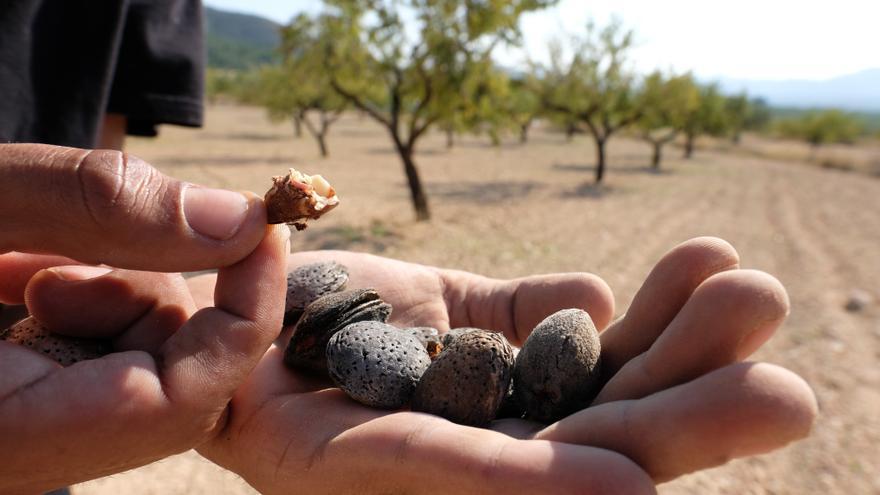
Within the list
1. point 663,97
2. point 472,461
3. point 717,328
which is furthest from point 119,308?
point 663,97

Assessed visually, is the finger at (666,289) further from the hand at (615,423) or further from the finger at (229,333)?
the finger at (229,333)

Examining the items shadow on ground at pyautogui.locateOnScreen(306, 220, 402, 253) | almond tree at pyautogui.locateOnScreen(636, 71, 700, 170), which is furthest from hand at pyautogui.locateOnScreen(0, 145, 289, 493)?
almond tree at pyautogui.locateOnScreen(636, 71, 700, 170)

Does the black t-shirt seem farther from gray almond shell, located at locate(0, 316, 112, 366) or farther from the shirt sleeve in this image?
gray almond shell, located at locate(0, 316, 112, 366)

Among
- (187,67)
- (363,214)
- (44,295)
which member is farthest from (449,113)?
(44,295)

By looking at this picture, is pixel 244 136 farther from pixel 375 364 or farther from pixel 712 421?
pixel 712 421

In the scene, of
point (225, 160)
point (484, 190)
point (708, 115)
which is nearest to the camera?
point (484, 190)

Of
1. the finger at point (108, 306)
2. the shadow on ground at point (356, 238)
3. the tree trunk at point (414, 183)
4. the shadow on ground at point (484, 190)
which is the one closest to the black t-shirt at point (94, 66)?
the finger at point (108, 306)
